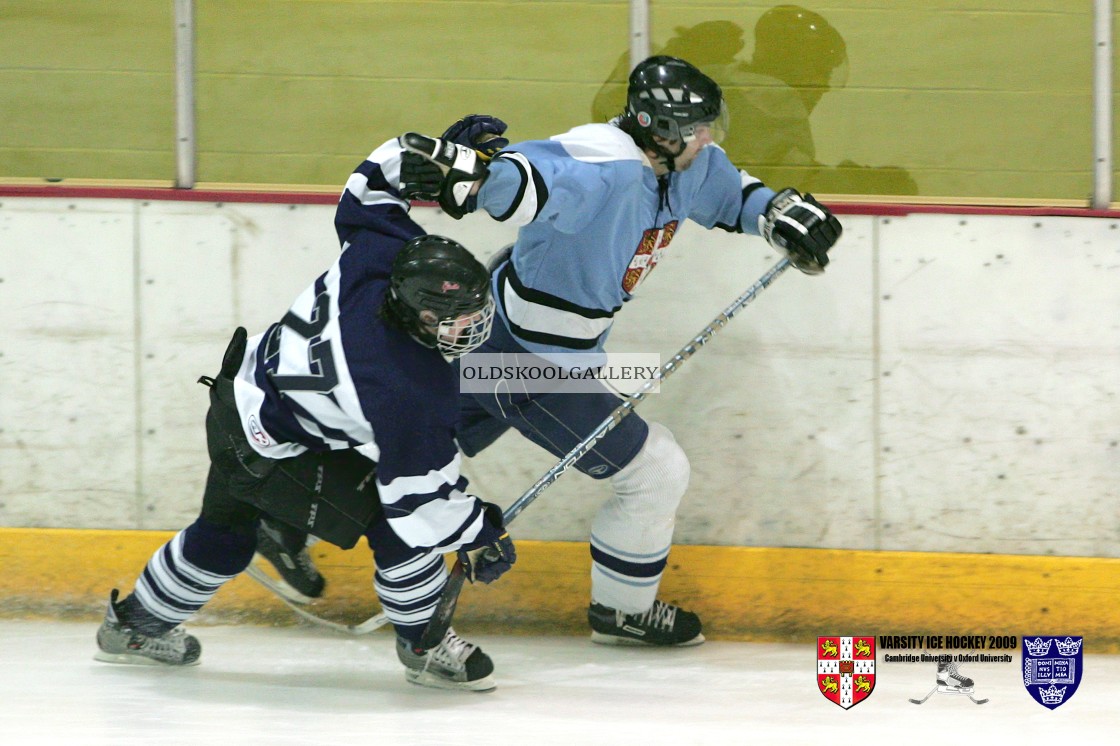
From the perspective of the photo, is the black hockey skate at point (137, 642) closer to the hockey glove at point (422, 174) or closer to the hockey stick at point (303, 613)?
the hockey stick at point (303, 613)

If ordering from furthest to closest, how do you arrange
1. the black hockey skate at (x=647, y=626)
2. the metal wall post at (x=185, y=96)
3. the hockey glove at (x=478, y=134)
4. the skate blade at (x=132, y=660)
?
the metal wall post at (x=185, y=96) < the black hockey skate at (x=647, y=626) < the skate blade at (x=132, y=660) < the hockey glove at (x=478, y=134)

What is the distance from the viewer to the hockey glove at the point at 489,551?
2.47 m

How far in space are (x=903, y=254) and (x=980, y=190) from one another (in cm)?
28

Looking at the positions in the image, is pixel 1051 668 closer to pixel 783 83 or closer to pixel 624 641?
pixel 624 641

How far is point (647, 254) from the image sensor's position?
2746 millimetres

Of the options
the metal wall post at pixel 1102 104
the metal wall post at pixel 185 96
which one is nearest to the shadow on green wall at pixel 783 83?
the metal wall post at pixel 1102 104

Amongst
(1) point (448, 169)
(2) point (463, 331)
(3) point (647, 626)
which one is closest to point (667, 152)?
(1) point (448, 169)

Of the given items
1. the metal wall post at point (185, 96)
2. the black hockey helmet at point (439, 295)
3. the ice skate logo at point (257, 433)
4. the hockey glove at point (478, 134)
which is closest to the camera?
the black hockey helmet at point (439, 295)

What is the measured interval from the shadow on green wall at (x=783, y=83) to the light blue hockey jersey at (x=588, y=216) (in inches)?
10.9

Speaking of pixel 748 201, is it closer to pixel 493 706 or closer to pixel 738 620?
pixel 738 620

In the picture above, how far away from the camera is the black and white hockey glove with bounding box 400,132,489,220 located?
2.36 metres

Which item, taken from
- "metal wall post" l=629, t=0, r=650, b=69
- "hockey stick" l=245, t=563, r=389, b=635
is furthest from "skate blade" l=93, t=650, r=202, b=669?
"metal wall post" l=629, t=0, r=650, b=69

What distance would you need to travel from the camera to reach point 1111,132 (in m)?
3.02

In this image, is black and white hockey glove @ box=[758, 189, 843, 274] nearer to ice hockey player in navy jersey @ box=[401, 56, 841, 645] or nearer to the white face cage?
ice hockey player in navy jersey @ box=[401, 56, 841, 645]
